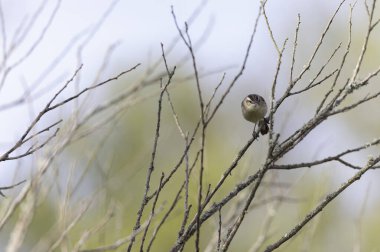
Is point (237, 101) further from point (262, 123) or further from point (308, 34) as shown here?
point (262, 123)

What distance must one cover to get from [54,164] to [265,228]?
121cm

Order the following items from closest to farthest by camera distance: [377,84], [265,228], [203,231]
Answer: [265,228] → [203,231] → [377,84]

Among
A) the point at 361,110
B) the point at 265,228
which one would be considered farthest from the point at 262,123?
the point at 361,110

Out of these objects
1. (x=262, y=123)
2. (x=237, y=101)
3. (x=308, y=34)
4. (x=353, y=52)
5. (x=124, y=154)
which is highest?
(x=308, y=34)

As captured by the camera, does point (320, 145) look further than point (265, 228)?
Yes

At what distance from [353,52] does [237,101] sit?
115 inches

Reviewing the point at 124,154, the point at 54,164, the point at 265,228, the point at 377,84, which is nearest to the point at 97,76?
the point at 54,164

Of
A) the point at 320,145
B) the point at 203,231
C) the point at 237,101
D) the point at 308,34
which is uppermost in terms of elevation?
the point at 308,34

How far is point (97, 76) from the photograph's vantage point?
337 centimetres

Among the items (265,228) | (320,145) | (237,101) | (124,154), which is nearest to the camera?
(265,228)

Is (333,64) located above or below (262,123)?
above

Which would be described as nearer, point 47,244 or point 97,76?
point 47,244

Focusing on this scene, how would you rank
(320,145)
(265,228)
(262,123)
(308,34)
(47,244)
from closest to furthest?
(47,244), (262,123), (265,228), (320,145), (308,34)

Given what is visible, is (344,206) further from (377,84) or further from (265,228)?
(265,228)
